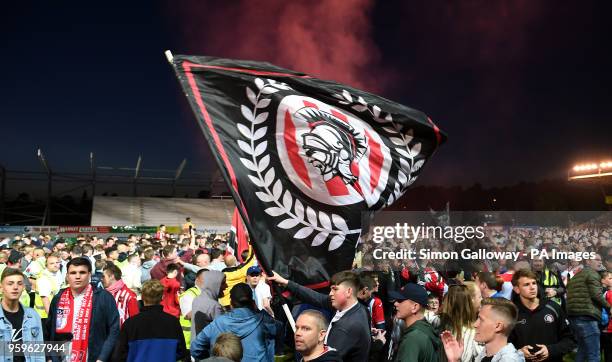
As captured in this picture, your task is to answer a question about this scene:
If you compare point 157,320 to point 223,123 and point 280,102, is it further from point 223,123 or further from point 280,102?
point 280,102

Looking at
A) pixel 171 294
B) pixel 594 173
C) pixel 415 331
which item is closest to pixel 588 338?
pixel 415 331

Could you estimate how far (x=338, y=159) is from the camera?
553 centimetres

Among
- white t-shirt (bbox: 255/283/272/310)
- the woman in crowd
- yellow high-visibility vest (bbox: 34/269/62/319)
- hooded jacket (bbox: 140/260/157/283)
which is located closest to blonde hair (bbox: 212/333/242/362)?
the woman in crowd

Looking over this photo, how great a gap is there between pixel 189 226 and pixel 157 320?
21.9m

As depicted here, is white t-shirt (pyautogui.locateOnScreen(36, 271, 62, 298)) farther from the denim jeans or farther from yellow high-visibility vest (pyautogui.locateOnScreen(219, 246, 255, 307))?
the denim jeans

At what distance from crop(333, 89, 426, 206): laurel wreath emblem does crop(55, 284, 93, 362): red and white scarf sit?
138 inches

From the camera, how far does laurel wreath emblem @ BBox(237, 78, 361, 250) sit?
202 inches

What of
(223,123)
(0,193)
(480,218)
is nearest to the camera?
(223,123)

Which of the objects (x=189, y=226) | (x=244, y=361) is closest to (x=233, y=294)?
(x=244, y=361)

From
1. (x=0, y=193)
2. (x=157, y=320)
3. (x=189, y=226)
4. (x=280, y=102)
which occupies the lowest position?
(x=157, y=320)

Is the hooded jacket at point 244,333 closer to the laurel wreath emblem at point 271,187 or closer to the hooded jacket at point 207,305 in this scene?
the laurel wreath emblem at point 271,187

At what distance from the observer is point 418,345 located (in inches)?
164

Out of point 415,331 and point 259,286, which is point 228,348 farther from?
point 259,286

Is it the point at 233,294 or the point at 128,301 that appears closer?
the point at 233,294
